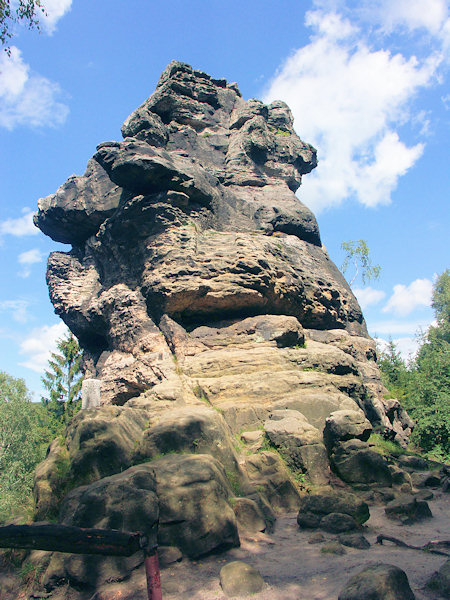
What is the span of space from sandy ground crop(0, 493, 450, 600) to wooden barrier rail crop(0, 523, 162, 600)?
2086 millimetres

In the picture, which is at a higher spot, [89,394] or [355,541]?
[89,394]

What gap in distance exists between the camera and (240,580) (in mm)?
4652

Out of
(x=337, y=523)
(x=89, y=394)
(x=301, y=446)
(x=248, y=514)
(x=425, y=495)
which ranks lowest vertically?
(x=425, y=495)

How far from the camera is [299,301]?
15898 millimetres

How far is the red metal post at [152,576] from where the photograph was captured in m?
2.96

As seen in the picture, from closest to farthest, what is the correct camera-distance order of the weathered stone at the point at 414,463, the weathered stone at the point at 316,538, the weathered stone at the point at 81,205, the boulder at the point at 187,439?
1. the weathered stone at the point at 316,538
2. the boulder at the point at 187,439
3. the weathered stone at the point at 414,463
4. the weathered stone at the point at 81,205

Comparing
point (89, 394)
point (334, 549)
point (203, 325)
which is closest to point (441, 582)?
point (334, 549)

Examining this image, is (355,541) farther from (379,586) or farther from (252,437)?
(252,437)

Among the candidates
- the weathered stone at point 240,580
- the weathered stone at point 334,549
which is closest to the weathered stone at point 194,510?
the weathered stone at point 240,580

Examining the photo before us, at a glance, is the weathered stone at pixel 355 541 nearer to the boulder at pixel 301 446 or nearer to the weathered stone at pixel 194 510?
the weathered stone at pixel 194 510

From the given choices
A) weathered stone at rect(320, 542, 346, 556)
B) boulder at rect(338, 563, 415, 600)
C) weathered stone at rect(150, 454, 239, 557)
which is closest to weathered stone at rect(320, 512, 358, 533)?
weathered stone at rect(320, 542, 346, 556)

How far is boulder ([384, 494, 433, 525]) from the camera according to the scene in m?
6.78

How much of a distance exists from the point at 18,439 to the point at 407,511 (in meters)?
25.8

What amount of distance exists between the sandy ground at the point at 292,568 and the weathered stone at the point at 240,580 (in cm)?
9
